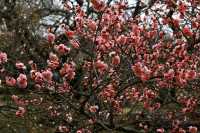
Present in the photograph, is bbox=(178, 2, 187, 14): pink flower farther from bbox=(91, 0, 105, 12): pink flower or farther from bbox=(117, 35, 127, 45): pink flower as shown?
bbox=(91, 0, 105, 12): pink flower

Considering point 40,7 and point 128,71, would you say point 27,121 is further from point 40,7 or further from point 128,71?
point 40,7

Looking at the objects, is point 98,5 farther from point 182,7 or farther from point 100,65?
point 182,7

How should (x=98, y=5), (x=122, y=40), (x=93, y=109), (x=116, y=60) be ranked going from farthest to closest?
(x=122, y=40)
(x=93, y=109)
(x=116, y=60)
(x=98, y=5)

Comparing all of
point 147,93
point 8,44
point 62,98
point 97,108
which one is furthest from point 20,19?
point 62,98

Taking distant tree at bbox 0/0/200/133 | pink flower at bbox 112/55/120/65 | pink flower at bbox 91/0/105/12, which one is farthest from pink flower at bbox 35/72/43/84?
pink flower at bbox 112/55/120/65

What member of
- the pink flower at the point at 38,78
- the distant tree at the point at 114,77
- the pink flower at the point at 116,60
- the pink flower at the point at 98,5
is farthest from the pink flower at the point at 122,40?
the pink flower at the point at 38,78

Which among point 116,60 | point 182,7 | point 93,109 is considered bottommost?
point 93,109

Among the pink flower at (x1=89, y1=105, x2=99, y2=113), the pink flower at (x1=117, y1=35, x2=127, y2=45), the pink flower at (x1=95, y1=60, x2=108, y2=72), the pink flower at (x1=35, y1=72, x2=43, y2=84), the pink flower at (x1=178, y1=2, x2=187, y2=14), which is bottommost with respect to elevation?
the pink flower at (x1=89, y1=105, x2=99, y2=113)

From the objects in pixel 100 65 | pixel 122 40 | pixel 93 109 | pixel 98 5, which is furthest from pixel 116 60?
pixel 98 5

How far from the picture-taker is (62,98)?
20.6 feet

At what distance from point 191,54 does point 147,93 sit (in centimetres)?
106

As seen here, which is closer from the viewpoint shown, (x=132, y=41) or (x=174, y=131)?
(x=174, y=131)

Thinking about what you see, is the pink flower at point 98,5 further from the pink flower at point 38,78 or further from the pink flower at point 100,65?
the pink flower at point 38,78

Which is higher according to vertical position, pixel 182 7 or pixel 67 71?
pixel 182 7
